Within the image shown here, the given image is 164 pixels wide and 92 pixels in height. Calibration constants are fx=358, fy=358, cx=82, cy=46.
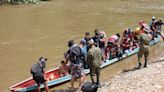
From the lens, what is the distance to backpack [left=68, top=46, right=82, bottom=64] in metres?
13.0

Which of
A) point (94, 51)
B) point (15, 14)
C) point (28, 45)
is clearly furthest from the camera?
point (15, 14)

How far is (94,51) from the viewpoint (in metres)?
12.7

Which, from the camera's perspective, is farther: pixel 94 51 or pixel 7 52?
pixel 7 52

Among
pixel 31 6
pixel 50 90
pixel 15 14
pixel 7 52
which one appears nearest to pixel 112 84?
pixel 50 90

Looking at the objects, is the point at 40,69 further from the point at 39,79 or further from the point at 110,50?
the point at 110,50

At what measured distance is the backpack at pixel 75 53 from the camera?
12953mm

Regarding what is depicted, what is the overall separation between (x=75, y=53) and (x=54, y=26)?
16.8 m

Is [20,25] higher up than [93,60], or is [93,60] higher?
[93,60]

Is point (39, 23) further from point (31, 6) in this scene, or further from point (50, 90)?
point (50, 90)

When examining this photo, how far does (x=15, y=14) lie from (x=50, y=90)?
2247cm

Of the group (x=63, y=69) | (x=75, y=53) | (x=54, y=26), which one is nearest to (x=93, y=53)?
(x=75, y=53)

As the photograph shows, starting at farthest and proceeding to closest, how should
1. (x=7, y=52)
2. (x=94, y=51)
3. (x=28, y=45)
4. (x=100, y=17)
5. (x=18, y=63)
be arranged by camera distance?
(x=100, y=17)
(x=28, y=45)
(x=7, y=52)
(x=18, y=63)
(x=94, y=51)

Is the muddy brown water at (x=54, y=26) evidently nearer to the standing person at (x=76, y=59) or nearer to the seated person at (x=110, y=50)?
the seated person at (x=110, y=50)

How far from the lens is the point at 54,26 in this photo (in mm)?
29500
